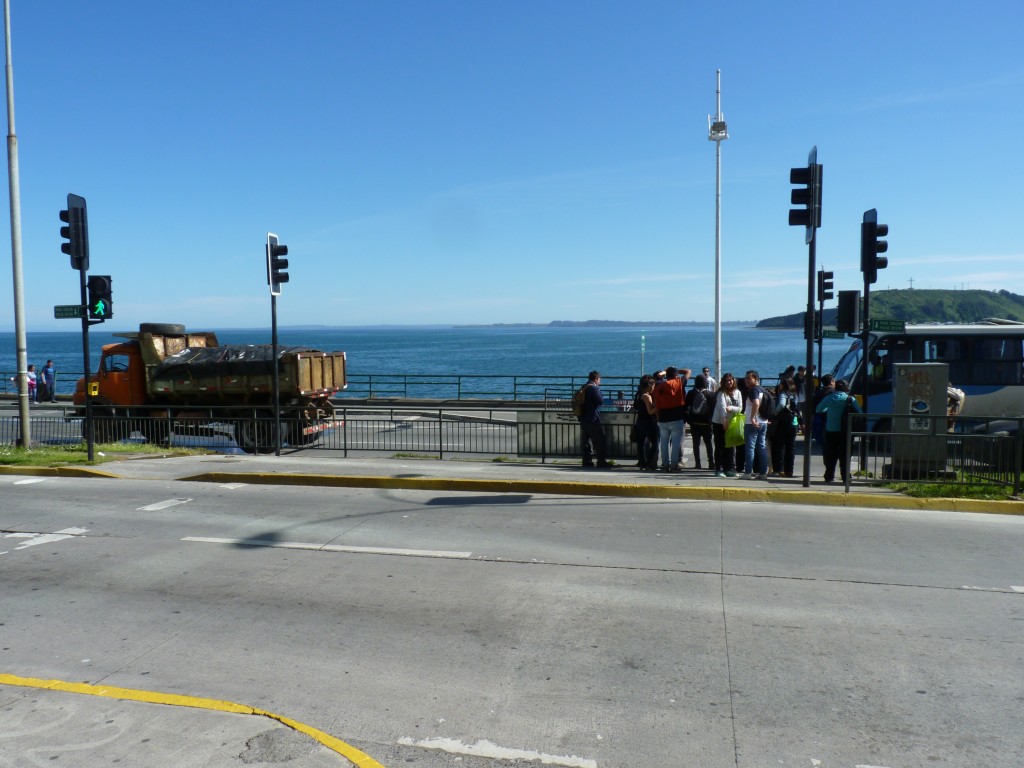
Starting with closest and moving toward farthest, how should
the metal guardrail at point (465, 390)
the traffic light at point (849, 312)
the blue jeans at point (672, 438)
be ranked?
1. the traffic light at point (849, 312)
2. the blue jeans at point (672, 438)
3. the metal guardrail at point (465, 390)

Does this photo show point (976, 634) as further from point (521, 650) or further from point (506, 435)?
point (506, 435)

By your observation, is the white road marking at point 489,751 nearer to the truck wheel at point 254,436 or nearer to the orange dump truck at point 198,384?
the truck wheel at point 254,436

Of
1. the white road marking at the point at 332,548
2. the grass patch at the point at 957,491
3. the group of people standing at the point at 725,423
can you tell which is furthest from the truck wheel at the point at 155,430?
the grass patch at the point at 957,491

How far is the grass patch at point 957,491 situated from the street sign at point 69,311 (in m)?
13.1

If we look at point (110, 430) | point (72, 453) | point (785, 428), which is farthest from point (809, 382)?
point (110, 430)

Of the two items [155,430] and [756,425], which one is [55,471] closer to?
[155,430]

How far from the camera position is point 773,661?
5500mm

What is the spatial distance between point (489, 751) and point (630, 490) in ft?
24.6

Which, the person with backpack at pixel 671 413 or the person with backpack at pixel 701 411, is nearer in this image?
the person with backpack at pixel 671 413

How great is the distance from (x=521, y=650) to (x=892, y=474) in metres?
8.13

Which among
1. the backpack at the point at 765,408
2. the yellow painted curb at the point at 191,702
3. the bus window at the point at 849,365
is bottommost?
the yellow painted curb at the point at 191,702

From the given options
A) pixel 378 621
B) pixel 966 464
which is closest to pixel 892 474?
pixel 966 464

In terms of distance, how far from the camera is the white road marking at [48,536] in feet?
29.2

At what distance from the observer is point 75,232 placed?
46.4 feet
